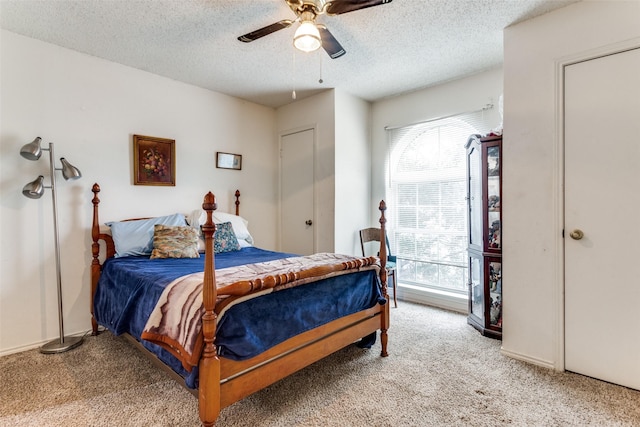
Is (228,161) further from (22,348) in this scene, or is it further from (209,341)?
(209,341)

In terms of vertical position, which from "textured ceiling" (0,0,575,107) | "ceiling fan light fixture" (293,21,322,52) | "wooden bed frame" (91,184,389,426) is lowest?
"wooden bed frame" (91,184,389,426)

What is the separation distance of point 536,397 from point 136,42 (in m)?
3.88

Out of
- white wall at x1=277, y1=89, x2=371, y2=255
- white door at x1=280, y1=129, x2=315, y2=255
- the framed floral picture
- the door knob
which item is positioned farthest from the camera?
white door at x1=280, y1=129, x2=315, y2=255

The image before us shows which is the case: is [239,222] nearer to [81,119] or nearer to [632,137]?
[81,119]

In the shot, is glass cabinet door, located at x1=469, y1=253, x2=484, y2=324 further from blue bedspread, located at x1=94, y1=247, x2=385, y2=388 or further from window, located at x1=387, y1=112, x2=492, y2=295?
blue bedspread, located at x1=94, y1=247, x2=385, y2=388

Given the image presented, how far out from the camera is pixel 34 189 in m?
2.42

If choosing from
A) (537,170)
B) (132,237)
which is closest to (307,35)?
(537,170)

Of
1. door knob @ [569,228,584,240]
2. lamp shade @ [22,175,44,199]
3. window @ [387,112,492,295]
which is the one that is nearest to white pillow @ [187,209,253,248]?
lamp shade @ [22,175,44,199]

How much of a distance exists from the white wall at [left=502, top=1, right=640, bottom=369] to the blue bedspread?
106 centimetres

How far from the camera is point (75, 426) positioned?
5.56 ft

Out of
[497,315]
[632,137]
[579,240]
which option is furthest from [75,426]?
[632,137]

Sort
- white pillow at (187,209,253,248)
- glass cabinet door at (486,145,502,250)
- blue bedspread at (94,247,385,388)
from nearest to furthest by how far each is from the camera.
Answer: blue bedspread at (94,247,385,388) → glass cabinet door at (486,145,502,250) → white pillow at (187,209,253,248)

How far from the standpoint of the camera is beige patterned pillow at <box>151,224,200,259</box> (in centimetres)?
278

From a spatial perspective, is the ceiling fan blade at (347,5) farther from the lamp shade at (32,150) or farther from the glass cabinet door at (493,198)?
the lamp shade at (32,150)
